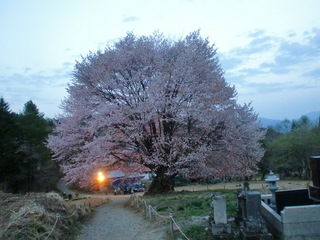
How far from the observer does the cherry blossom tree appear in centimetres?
1897

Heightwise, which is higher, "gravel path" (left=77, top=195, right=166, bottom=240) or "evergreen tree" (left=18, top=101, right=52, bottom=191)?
"evergreen tree" (left=18, top=101, right=52, bottom=191)

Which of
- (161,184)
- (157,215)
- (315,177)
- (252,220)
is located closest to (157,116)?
(161,184)

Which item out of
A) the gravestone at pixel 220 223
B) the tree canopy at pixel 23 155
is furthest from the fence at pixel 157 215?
the tree canopy at pixel 23 155

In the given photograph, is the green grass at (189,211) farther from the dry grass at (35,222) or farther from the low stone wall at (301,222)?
the dry grass at (35,222)

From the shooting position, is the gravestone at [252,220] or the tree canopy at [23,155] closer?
the gravestone at [252,220]

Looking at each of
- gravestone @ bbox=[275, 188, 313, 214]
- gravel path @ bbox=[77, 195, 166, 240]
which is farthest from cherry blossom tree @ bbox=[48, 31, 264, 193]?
gravestone @ bbox=[275, 188, 313, 214]

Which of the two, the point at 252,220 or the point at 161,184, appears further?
the point at 161,184

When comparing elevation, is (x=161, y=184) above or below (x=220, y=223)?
below

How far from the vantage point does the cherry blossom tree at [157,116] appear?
747 inches

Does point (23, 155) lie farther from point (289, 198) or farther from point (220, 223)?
point (289, 198)

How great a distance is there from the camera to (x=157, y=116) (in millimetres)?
19234

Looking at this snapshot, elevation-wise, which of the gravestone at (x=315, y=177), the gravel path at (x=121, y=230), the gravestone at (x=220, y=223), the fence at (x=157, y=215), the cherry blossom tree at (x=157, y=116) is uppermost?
the cherry blossom tree at (x=157, y=116)

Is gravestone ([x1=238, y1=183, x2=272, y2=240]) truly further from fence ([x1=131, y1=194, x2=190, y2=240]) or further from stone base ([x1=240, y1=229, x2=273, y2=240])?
fence ([x1=131, y1=194, x2=190, y2=240])

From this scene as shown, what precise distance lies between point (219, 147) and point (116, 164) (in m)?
7.07
